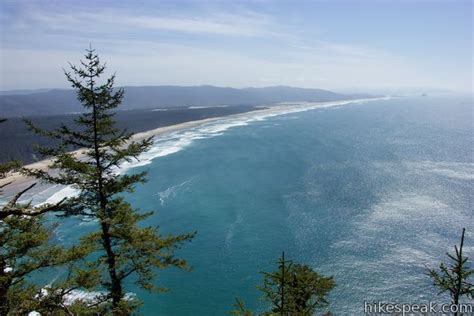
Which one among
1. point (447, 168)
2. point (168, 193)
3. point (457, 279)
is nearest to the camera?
point (457, 279)

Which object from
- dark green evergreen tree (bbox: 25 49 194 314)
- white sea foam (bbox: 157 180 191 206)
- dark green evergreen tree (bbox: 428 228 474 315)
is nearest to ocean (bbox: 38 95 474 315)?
white sea foam (bbox: 157 180 191 206)

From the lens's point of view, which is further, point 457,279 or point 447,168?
point 447,168

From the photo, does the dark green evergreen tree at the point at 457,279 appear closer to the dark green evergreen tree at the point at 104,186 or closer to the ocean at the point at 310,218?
the dark green evergreen tree at the point at 104,186

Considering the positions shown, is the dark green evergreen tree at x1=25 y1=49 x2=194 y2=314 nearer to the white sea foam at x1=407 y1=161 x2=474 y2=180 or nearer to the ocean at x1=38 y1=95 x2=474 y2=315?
the ocean at x1=38 y1=95 x2=474 y2=315

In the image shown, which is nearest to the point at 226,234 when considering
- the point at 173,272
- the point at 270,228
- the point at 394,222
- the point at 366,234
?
the point at 270,228

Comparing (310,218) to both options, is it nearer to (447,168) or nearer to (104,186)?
(104,186)

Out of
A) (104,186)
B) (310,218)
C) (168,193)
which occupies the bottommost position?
(310,218)

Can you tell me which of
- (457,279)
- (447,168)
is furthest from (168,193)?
(447,168)

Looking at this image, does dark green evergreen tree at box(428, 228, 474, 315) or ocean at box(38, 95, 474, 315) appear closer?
dark green evergreen tree at box(428, 228, 474, 315)
